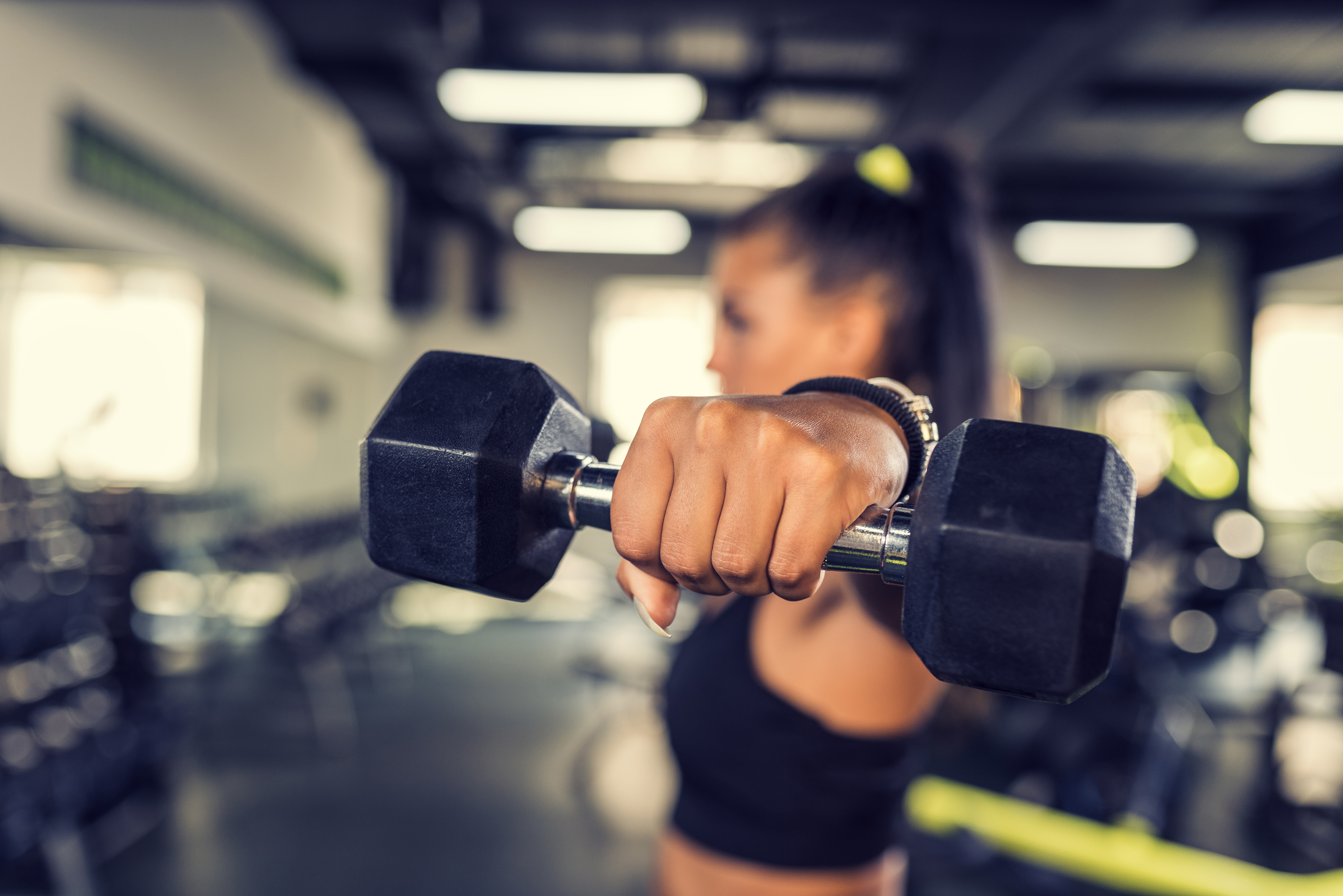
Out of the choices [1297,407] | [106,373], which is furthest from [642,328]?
[1297,407]

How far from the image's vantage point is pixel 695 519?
0.28 metres

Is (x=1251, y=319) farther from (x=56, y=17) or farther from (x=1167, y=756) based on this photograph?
(x=56, y=17)

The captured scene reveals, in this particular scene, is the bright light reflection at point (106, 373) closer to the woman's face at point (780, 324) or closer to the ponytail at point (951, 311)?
the woman's face at point (780, 324)

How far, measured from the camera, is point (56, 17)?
2.93 metres

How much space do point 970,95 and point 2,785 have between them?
5.16 meters

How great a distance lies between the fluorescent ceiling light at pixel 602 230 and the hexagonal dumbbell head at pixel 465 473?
636cm

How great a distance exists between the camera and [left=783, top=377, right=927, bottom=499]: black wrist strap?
0.33m

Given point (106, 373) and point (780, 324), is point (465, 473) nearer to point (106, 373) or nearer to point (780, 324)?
point (780, 324)

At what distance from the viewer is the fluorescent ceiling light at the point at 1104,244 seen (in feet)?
20.7

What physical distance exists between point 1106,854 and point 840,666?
2.49m

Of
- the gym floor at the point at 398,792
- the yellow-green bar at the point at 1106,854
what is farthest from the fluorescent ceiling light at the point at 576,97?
the yellow-green bar at the point at 1106,854

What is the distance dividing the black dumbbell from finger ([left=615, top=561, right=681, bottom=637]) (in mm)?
38

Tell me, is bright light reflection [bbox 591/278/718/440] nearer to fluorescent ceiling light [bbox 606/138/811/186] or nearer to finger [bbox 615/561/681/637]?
fluorescent ceiling light [bbox 606/138/811/186]

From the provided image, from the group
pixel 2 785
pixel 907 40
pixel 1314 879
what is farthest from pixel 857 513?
pixel 907 40
